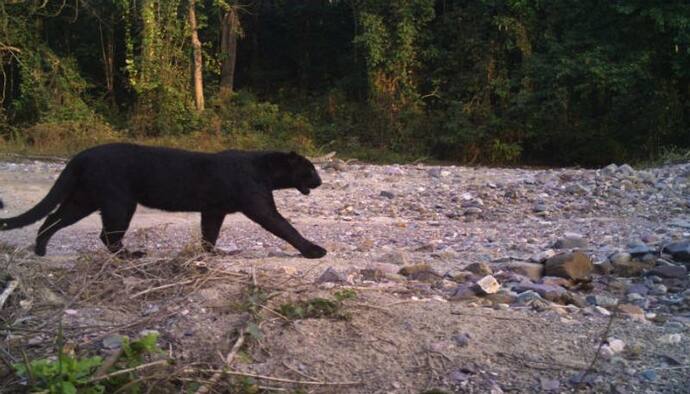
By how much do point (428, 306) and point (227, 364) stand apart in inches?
65.4

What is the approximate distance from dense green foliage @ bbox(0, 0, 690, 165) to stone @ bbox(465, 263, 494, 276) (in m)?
16.8

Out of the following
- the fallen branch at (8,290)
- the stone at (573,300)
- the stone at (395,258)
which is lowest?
the stone at (395,258)

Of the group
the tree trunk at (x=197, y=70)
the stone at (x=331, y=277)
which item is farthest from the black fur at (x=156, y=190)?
the tree trunk at (x=197, y=70)

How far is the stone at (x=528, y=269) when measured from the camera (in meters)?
7.19

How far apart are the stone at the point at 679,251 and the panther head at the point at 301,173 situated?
12.2 feet

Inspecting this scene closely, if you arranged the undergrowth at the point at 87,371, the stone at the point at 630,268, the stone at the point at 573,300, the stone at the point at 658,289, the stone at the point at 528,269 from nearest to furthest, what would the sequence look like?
the undergrowth at the point at 87,371 → the stone at the point at 573,300 → the stone at the point at 658,289 → the stone at the point at 528,269 → the stone at the point at 630,268

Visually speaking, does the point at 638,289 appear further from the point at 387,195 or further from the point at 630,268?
the point at 387,195

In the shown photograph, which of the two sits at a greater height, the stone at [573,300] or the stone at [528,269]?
the stone at [573,300]

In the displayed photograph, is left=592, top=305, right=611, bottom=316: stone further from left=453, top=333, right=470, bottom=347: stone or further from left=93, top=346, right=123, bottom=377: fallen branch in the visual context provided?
left=93, top=346, right=123, bottom=377: fallen branch

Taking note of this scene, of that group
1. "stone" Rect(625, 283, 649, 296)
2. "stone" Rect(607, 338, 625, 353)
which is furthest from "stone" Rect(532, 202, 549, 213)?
"stone" Rect(607, 338, 625, 353)

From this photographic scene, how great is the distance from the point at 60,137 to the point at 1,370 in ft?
66.5

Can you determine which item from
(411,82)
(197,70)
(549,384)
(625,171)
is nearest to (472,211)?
(625,171)

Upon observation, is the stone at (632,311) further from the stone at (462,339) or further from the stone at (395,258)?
the stone at (395,258)

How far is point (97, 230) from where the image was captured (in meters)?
10.8
